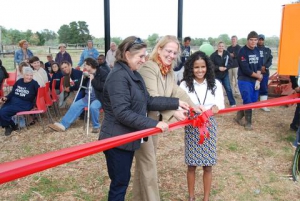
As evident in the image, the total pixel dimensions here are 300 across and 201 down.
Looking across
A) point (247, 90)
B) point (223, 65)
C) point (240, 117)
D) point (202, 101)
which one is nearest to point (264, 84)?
point (223, 65)

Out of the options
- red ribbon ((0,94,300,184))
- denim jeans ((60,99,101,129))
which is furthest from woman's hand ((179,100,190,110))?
denim jeans ((60,99,101,129))

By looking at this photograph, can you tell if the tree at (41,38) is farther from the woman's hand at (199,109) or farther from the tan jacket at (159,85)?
the woman's hand at (199,109)

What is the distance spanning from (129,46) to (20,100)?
15.3 ft

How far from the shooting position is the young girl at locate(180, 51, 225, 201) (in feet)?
9.70

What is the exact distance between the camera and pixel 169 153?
4941 millimetres

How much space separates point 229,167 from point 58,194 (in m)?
2.40

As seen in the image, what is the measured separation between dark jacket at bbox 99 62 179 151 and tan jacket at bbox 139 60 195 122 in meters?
0.20

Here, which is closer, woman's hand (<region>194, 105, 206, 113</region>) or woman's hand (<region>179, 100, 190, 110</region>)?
woman's hand (<region>179, 100, 190, 110</region>)

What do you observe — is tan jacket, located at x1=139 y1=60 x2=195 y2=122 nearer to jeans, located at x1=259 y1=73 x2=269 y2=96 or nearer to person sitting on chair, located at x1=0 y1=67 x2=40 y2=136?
person sitting on chair, located at x1=0 y1=67 x2=40 y2=136

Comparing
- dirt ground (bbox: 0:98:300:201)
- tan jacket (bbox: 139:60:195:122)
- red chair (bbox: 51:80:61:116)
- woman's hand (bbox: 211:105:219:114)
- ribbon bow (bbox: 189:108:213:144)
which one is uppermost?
tan jacket (bbox: 139:60:195:122)

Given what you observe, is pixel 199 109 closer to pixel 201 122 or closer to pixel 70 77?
pixel 201 122

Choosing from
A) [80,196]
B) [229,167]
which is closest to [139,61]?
[80,196]

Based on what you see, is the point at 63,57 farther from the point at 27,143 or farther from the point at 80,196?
the point at 80,196

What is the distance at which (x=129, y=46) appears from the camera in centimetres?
232
